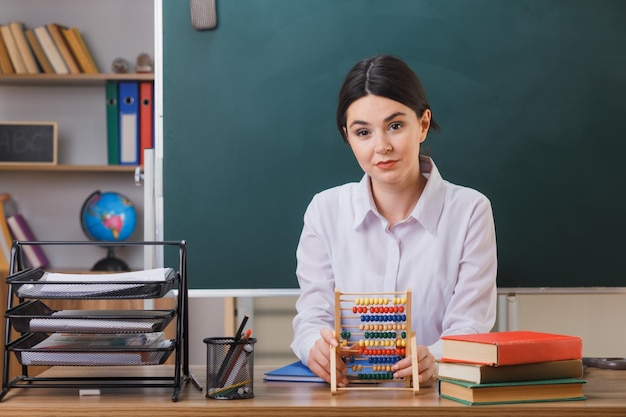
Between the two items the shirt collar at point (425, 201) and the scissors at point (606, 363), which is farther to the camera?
the shirt collar at point (425, 201)

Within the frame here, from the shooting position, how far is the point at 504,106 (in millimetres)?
2455

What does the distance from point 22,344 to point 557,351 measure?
104cm

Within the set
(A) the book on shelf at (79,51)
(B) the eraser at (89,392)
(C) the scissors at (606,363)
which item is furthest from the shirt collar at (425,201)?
A: (A) the book on shelf at (79,51)

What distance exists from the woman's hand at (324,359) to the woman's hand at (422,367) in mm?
106

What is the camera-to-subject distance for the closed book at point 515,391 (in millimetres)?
1411

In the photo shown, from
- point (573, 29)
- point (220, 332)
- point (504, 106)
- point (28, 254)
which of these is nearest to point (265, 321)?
point (220, 332)

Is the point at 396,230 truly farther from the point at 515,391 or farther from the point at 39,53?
the point at 39,53

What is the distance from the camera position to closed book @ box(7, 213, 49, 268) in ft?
12.9

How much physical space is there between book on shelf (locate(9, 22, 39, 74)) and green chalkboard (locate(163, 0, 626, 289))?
166 cm

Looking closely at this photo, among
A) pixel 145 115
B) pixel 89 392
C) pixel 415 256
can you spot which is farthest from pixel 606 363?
pixel 145 115

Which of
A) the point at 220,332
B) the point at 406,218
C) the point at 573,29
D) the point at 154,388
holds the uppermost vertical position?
the point at 573,29

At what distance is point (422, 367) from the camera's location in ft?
5.22

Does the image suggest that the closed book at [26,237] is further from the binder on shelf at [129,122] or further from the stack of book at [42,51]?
the stack of book at [42,51]

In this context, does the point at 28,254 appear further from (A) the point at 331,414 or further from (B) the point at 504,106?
(A) the point at 331,414
